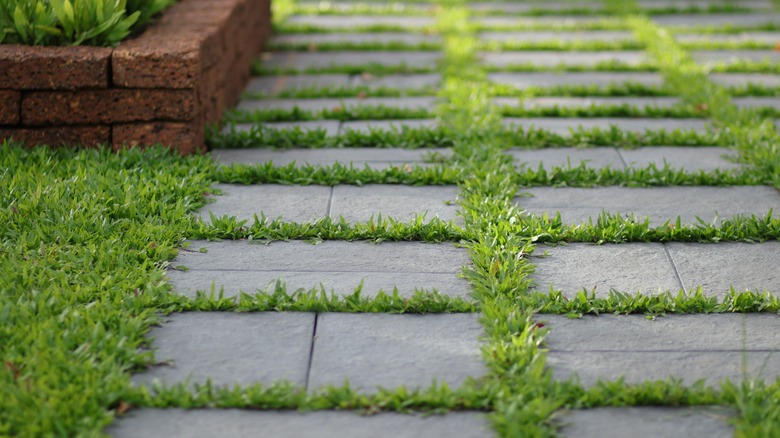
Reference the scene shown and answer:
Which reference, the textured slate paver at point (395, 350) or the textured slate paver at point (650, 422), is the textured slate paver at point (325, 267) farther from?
the textured slate paver at point (650, 422)

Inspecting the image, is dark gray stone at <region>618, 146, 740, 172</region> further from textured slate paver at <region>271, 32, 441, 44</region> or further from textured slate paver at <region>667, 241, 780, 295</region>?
textured slate paver at <region>271, 32, 441, 44</region>

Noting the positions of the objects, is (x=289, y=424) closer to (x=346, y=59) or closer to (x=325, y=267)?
(x=325, y=267)

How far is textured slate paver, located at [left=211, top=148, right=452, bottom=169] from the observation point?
4426 mm

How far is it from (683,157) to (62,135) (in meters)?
2.97

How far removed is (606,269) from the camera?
132 inches

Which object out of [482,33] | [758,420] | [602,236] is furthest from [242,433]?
[482,33]

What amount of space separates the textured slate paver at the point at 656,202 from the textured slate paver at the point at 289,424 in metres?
1.54

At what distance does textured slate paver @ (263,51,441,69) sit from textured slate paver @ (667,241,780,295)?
10.4 feet

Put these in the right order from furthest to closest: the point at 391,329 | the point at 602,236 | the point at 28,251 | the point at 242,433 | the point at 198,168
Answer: the point at 198,168 < the point at 602,236 < the point at 28,251 < the point at 391,329 < the point at 242,433

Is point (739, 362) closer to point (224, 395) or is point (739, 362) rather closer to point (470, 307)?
point (470, 307)

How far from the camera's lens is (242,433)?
2385 millimetres

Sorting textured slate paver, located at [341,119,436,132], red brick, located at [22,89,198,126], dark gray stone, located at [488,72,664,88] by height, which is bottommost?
textured slate paver, located at [341,119,436,132]

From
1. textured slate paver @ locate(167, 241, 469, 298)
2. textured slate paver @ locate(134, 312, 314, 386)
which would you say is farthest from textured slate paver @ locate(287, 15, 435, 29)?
textured slate paver @ locate(134, 312, 314, 386)

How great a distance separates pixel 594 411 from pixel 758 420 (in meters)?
0.42
